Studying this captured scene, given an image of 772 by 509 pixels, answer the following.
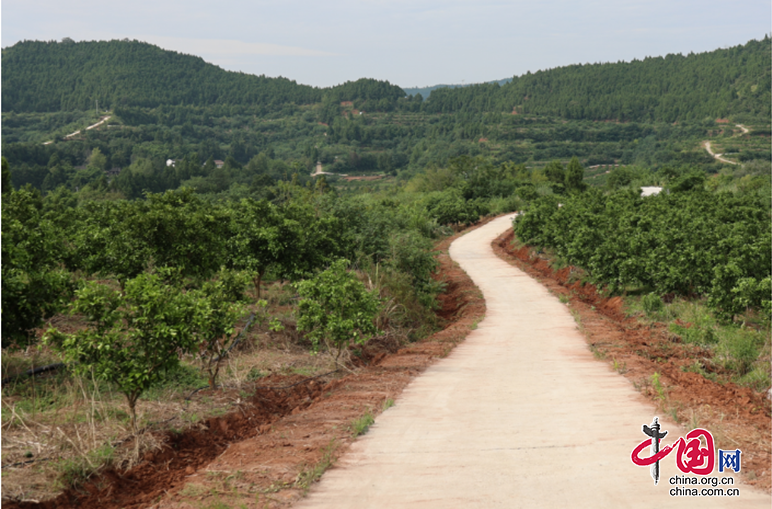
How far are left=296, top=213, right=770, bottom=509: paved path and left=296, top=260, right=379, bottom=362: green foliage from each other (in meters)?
1.25

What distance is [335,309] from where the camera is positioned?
371 inches

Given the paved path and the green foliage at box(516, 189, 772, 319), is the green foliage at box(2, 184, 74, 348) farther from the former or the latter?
the green foliage at box(516, 189, 772, 319)

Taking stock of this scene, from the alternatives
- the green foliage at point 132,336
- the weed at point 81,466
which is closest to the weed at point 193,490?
the weed at point 81,466

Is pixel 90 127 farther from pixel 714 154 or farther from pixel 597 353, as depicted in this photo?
pixel 597 353

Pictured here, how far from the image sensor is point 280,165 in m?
101

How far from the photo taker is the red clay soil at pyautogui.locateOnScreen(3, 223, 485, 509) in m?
5.21

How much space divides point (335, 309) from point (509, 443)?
13.1ft

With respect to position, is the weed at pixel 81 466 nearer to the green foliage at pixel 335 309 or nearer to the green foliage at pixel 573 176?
the green foliage at pixel 335 309

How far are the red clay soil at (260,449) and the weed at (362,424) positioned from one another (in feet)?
0.20

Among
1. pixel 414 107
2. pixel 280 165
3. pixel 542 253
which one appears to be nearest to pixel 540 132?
pixel 280 165

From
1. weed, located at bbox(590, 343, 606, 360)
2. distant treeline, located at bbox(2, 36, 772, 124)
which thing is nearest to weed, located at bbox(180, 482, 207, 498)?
weed, located at bbox(590, 343, 606, 360)

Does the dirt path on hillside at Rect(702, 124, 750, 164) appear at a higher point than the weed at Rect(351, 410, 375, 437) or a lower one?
higher

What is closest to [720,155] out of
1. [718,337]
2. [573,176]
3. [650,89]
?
[573,176]

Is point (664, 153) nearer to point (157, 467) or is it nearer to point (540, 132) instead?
point (540, 132)
